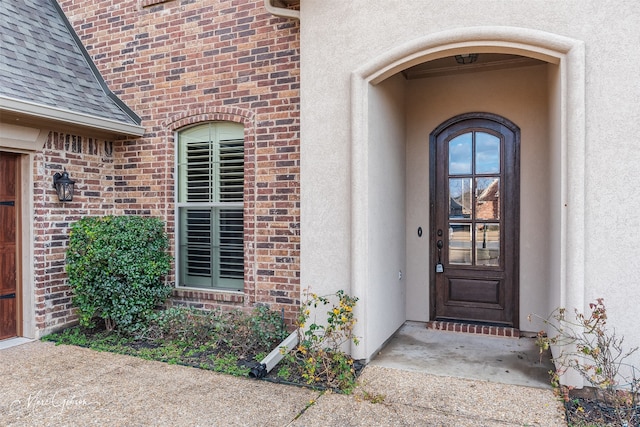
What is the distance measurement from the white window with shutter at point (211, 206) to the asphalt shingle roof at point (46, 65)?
1.04m

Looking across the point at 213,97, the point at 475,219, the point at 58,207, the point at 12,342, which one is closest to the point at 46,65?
the point at 58,207

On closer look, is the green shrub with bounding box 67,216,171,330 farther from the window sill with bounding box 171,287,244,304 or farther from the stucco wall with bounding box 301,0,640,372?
the stucco wall with bounding box 301,0,640,372

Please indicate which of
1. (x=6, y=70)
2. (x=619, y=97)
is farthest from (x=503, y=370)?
(x=6, y=70)

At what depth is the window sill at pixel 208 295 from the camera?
532 centimetres

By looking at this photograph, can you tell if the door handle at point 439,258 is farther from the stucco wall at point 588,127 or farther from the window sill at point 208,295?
the window sill at point 208,295

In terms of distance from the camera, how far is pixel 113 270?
5012 mm

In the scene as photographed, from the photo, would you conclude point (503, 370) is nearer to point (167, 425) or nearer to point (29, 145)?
point (167, 425)

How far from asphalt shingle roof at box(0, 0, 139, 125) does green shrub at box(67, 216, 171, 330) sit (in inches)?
57.2

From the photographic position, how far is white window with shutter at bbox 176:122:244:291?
545 centimetres

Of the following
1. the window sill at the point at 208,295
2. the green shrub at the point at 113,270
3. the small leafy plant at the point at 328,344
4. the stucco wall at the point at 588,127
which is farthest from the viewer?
the window sill at the point at 208,295

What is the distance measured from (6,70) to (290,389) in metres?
4.59

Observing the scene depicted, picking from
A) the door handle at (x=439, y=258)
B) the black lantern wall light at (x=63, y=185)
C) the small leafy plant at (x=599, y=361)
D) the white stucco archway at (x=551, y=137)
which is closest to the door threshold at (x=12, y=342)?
the black lantern wall light at (x=63, y=185)

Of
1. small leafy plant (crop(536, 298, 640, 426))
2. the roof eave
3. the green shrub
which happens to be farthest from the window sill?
small leafy plant (crop(536, 298, 640, 426))

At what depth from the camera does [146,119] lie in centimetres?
586
